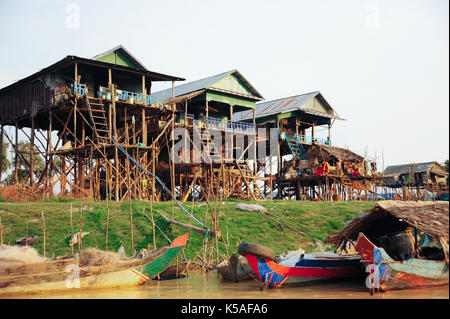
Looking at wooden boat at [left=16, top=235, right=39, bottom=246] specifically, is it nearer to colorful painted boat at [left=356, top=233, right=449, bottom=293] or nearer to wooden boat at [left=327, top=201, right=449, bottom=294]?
wooden boat at [left=327, top=201, right=449, bottom=294]

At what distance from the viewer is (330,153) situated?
31.2m

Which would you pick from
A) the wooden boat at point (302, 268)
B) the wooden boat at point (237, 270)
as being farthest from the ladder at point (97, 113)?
the wooden boat at point (302, 268)

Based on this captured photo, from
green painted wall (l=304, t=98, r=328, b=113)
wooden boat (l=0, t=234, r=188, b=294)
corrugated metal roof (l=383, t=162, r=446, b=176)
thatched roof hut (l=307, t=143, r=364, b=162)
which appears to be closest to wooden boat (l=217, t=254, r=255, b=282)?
wooden boat (l=0, t=234, r=188, b=294)

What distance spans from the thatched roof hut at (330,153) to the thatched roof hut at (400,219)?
18447mm

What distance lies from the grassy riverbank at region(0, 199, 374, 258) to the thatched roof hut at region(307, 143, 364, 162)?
39.3ft

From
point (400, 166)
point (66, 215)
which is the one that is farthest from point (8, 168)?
point (400, 166)

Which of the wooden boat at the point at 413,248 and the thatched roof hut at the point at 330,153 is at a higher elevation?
the thatched roof hut at the point at 330,153

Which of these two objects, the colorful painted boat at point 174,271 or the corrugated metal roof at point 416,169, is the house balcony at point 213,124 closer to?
the colorful painted boat at point 174,271

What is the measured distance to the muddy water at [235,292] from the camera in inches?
418

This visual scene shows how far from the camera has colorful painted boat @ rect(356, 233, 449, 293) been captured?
1073 cm

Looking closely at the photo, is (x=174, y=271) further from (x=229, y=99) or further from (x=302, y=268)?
(x=229, y=99)

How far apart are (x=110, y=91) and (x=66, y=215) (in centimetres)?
728

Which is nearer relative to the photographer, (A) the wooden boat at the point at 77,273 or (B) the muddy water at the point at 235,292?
(B) the muddy water at the point at 235,292

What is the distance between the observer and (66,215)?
56.1 feet
